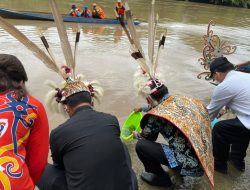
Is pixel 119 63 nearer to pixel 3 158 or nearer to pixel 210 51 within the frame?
pixel 210 51

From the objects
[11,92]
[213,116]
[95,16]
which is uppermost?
[11,92]

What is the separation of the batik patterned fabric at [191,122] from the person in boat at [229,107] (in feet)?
1.54

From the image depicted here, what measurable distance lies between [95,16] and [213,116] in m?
12.4

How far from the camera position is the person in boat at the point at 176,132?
290 cm

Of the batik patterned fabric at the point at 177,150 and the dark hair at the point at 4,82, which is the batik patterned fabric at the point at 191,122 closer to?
the batik patterned fabric at the point at 177,150

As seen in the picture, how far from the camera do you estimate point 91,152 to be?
2189 mm

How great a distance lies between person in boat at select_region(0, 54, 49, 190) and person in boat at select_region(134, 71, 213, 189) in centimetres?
115

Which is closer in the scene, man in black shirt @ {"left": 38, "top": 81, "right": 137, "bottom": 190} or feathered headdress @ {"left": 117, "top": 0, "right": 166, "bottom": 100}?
man in black shirt @ {"left": 38, "top": 81, "right": 137, "bottom": 190}

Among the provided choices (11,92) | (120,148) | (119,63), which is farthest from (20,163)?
(119,63)

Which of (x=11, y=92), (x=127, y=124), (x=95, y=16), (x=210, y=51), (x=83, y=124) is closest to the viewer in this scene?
(x=11, y=92)

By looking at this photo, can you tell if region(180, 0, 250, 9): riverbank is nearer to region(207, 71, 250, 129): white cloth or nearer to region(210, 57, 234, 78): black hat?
region(210, 57, 234, 78): black hat

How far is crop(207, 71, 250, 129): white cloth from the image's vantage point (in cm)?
338

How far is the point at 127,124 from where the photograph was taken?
4.17m

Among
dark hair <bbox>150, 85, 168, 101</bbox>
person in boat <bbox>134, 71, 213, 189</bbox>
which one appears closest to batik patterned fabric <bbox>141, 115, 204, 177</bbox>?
person in boat <bbox>134, 71, 213, 189</bbox>
